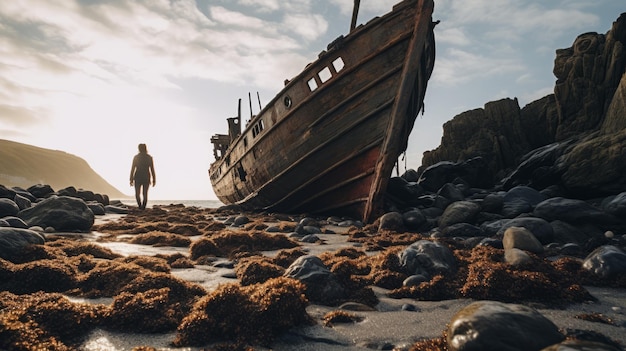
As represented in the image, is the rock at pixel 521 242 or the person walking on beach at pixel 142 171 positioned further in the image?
the person walking on beach at pixel 142 171

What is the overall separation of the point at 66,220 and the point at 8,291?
597cm

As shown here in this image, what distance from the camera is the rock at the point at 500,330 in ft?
6.86

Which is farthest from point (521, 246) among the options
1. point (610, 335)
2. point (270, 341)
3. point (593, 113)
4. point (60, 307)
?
point (593, 113)

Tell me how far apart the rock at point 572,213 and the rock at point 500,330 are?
22.5ft

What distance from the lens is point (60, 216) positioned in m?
8.52

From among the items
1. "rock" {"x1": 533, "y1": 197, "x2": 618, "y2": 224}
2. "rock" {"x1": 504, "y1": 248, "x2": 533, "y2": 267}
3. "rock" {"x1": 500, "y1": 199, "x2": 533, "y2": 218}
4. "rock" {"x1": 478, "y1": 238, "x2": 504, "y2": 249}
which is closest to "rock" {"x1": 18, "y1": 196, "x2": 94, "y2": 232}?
"rock" {"x1": 478, "y1": 238, "x2": 504, "y2": 249}

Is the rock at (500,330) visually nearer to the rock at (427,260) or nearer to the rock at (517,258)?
the rock at (427,260)

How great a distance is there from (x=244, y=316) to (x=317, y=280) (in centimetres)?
114

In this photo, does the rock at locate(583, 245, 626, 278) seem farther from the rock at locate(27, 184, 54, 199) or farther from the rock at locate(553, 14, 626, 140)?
the rock at locate(27, 184, 54, 199)

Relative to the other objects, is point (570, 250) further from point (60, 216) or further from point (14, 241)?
point (60, 216)

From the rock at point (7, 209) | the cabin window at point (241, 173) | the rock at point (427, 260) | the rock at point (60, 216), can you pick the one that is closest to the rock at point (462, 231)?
the rock at point (427, 260)

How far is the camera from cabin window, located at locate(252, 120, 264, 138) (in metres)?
14.4

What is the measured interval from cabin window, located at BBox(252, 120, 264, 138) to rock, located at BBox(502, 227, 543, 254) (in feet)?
35.4

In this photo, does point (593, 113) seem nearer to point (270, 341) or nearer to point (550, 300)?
point (550, 300)
